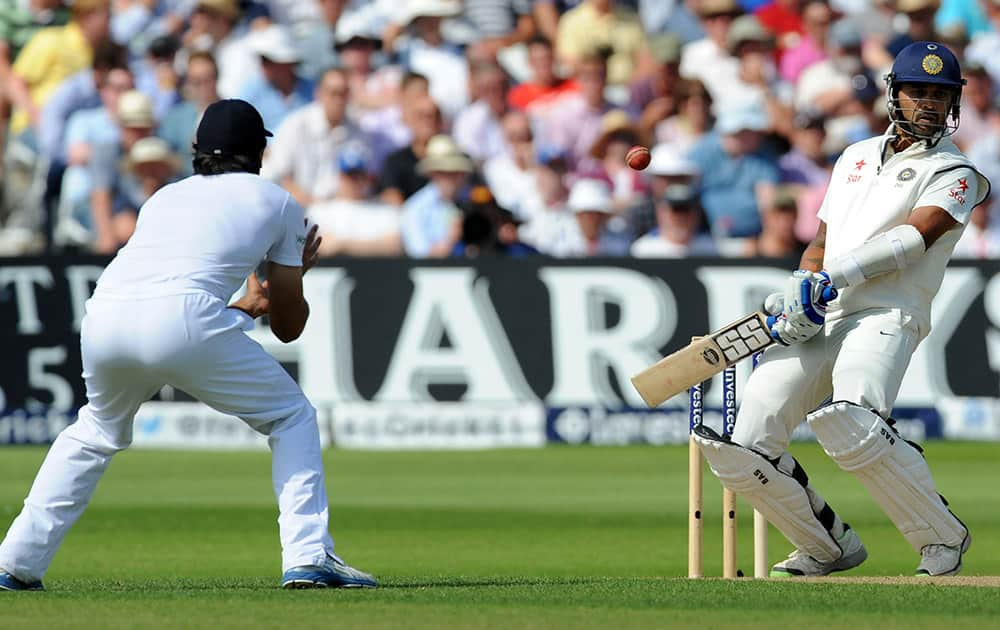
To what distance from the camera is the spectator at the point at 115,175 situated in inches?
610

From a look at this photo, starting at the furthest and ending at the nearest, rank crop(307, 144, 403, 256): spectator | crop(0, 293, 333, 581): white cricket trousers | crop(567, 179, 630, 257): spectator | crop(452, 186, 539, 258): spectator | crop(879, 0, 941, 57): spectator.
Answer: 1. crop(879, 0, 941, 57): spectator
2. crop(307, 144, 403, 256): spectator
3. crop(567, 179, 630, 257): spectator
4. crop(452, 186, 539, 258): spectator
5. crop(0, 293, 333, 581): white cricket trousers

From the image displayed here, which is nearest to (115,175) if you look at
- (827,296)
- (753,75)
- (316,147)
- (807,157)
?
(316,147)

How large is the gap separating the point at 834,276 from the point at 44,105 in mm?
11097

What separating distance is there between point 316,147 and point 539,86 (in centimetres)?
222

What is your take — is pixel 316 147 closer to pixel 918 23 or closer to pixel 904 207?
pixel 918 23

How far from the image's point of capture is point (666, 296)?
14.4m

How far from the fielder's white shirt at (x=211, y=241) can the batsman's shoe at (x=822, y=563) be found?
2.37 metres

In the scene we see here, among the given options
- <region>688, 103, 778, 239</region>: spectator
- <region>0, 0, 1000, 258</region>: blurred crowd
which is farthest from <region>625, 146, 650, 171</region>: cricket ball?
<region>688, 103, 778, 239</region>: spectator

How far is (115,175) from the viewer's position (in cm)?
1566

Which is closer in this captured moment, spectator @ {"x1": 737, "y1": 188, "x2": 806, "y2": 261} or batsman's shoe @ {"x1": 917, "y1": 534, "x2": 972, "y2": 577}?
batsman's shoe @ {"x1": 917, "y1": 534, "x2": 972, "y2": 577}

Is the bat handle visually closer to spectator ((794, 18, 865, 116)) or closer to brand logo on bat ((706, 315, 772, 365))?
brand logo on bat ((706, 315, 772, 365))

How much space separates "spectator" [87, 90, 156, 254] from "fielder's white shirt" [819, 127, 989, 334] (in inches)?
363

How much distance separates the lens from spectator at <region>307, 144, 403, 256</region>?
601 inches

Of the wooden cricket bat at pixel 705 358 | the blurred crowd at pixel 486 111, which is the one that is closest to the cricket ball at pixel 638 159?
the wooden cricket bat at pixel 705 358
